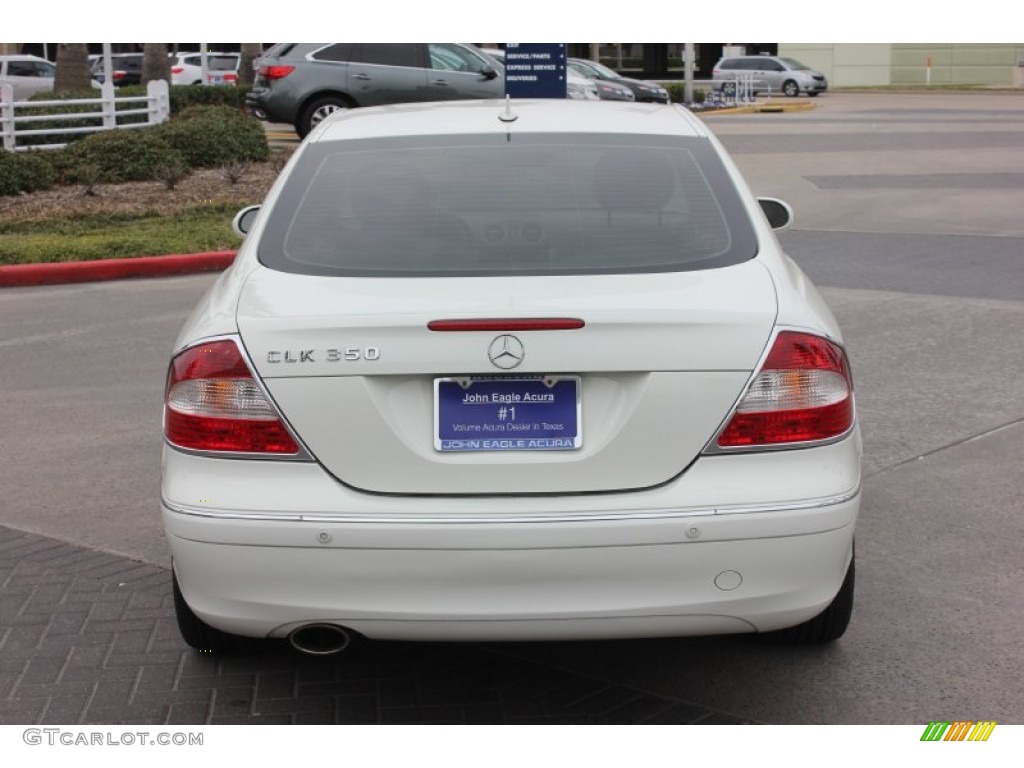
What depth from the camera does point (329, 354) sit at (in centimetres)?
354

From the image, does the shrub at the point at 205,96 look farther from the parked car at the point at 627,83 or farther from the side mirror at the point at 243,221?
the side mirror at the point at 243,221

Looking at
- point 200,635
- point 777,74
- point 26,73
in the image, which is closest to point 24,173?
point 200,635

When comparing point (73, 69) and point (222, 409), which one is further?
point (73, 69)

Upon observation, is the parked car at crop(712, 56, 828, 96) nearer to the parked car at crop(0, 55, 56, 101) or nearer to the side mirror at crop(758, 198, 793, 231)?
the parked car at crop(0, 55, 56, 101)

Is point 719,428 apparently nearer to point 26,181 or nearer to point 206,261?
point 206,261

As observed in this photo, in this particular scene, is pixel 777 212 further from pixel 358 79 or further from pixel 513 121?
pixel 358 79

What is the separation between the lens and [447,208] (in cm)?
420

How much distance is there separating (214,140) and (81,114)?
2863 mm

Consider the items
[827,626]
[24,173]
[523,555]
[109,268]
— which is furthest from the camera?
[24,173]

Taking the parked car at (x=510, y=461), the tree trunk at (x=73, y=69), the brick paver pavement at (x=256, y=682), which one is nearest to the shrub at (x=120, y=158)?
the tree trunk at (x=73, y=69)

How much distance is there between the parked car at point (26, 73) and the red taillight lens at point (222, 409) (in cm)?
3837

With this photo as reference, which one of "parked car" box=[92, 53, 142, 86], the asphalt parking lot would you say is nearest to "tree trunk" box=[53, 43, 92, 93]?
the asphalt parking lot

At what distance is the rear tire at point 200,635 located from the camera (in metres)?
4.23

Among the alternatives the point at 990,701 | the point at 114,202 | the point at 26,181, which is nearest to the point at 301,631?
the point at 990,701
